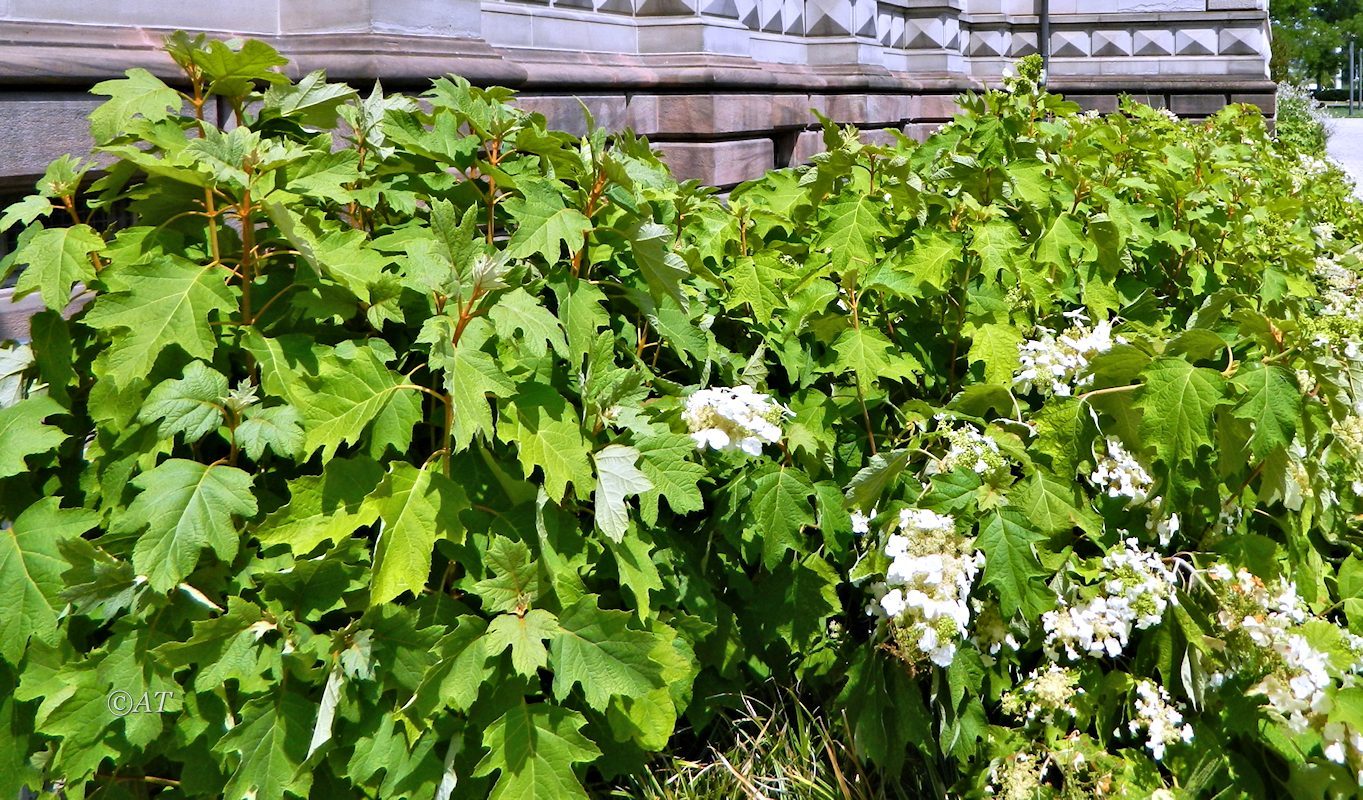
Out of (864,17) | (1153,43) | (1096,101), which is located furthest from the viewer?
(1096,101)

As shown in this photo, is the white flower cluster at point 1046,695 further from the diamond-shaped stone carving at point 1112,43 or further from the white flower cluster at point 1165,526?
the diamond-shaped stone carving at point 1112,43

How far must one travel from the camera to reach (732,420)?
277cm

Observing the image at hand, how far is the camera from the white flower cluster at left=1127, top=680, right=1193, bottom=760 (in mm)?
2842

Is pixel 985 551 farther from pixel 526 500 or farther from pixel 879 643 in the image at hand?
pixel 526 500

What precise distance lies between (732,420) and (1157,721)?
1.27 meters

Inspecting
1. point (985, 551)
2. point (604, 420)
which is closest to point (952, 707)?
point (985, 551)

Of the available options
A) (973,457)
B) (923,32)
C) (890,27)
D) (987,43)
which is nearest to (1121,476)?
(973,457)

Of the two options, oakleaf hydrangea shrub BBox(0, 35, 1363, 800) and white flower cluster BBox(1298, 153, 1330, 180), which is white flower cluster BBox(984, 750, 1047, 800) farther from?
white flower cluster BBox(1298, 153, 1330, 180)

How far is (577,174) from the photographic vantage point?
9.61 feet

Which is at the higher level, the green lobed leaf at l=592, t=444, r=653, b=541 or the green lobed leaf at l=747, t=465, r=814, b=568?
the green lobed leaf at l=592, t=444, r=653, b=541

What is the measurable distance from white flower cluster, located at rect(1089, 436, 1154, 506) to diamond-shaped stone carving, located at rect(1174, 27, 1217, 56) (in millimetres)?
17414

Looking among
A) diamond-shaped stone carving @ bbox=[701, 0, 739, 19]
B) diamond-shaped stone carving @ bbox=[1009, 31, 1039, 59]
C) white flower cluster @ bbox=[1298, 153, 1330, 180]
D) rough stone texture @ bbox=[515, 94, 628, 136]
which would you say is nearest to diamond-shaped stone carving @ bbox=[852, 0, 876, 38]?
diamond-shaped stone carving @ bbox=[701, 0, 739, 19]

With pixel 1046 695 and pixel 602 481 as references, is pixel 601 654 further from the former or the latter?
pixel 1046 695

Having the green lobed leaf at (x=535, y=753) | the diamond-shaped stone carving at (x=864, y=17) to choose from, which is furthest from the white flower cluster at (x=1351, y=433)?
the diamond-shaped stone carving at (x=864, y=17)
